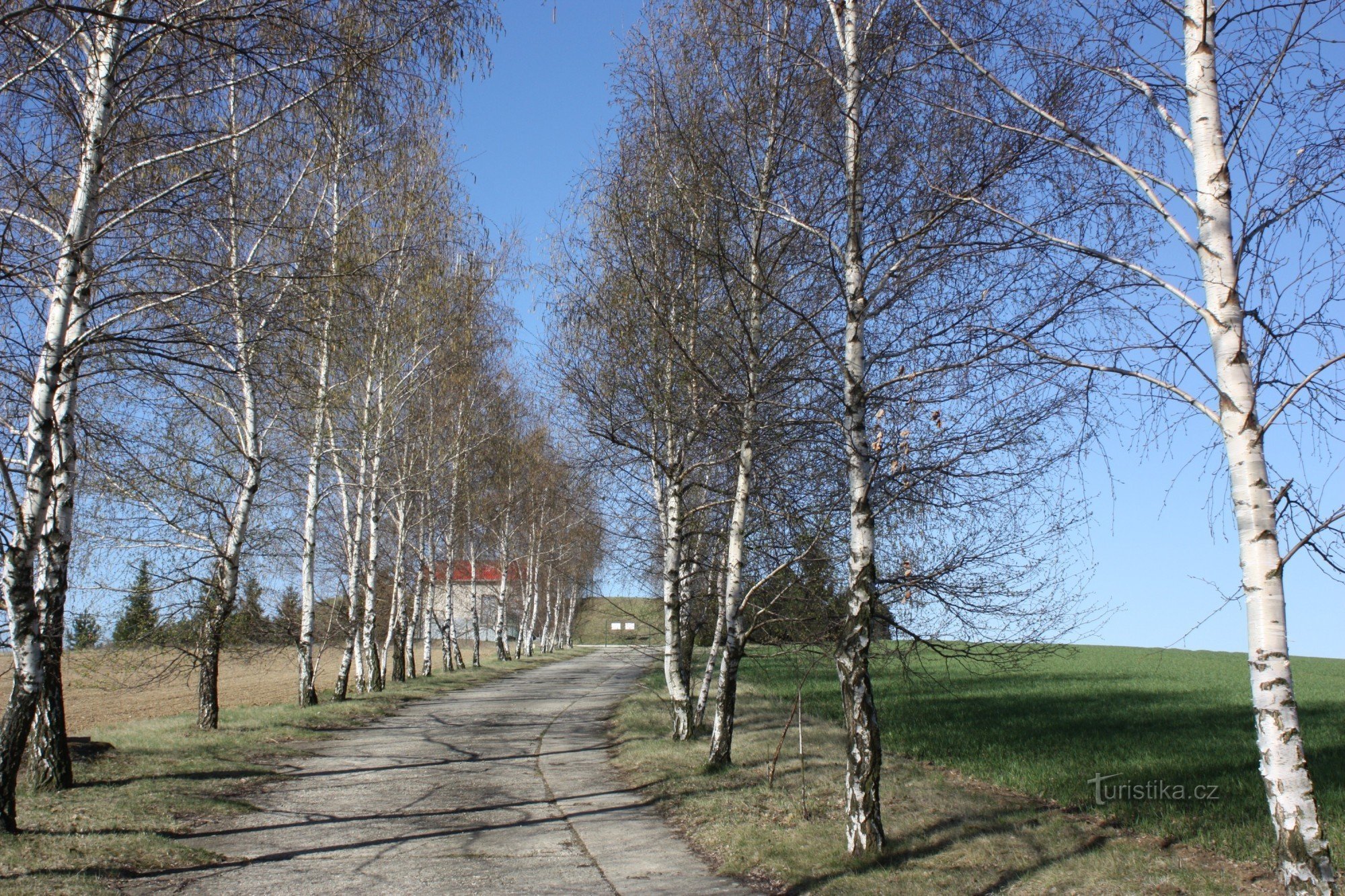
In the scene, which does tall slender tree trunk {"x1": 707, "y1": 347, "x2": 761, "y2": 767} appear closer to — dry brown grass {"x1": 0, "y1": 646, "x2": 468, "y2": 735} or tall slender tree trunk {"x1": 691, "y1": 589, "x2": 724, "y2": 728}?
tall slender tree trunk {"x1": 691, "y1": 589, "x2": 724, "y2": 728}

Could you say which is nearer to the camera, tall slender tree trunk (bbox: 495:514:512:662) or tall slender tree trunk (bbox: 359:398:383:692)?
tall slender tree trunk (bbox: 359:398:383:692)

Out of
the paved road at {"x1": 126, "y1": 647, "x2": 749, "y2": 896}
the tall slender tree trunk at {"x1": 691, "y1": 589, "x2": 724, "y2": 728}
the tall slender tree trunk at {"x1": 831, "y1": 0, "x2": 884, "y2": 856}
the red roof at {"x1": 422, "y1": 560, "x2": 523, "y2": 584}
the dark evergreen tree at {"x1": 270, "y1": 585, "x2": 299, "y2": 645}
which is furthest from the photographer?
the red roof at {"x1": 422, "y1": 560, "x2": 523, "y2": 584}

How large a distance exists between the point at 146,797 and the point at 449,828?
2.94m

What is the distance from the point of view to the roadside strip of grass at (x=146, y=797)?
6441mm

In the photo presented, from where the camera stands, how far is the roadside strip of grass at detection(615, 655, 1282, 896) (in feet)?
20.8

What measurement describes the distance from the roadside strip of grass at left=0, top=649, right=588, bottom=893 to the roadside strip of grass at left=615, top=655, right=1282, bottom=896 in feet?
13.9

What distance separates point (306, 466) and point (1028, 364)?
1396 cm

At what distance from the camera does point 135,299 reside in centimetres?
903

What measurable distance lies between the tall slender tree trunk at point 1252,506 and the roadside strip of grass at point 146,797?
6820 mm

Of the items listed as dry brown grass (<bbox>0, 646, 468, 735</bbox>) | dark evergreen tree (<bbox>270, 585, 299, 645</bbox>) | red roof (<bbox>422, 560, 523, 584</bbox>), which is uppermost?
red roof (<bbox>422, 560, 523, 584</bbox>)

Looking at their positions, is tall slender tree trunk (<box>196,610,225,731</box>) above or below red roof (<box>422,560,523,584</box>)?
below

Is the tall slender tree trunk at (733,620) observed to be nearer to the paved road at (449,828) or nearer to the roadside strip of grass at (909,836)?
the roadside strip of grass at (909,836)

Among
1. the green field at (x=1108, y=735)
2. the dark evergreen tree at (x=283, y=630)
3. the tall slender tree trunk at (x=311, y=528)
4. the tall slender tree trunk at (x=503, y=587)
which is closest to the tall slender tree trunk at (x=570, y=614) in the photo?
the tall slender tree trunk at (x=503, y=587)

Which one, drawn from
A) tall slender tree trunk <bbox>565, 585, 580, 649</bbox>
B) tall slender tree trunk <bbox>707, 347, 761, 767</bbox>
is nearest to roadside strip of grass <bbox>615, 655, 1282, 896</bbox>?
tall slender tree trunk <bbox>707, 347, 761, 767</bbox>
